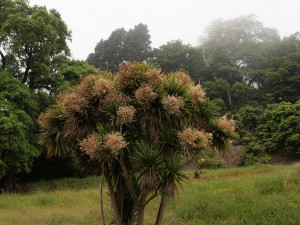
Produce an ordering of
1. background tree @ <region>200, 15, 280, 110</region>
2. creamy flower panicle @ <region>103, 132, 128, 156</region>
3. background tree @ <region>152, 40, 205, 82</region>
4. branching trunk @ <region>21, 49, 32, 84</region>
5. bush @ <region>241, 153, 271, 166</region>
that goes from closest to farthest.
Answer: creamy flower panicle @ <region>103, 132, 128, 156</region> < branching trunk @ <region>21, 49, 32, 84</region> < bush @ <region>241, 153, 271, 166</region> < background tree @ <region>200, 15, 280, 110</region> < background tree @ <region>152, 40, 205, 82</region>

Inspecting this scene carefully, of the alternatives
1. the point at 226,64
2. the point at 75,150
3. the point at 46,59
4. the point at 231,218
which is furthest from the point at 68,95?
the point at 226,64

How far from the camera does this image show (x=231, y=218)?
9.20 metres

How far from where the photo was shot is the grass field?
920 cm

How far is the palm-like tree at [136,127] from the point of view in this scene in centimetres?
575

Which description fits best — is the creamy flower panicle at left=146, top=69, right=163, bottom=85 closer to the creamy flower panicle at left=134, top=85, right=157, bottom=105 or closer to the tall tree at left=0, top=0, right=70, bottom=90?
the creamy flower panicle at left=134, top=85, right=157, bottom=105

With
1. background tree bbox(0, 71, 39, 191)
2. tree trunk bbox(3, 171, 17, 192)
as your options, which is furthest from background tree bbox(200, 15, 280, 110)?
tree trunk bbox(3, 171, 17, 192)

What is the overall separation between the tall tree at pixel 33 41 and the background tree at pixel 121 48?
19.0 meters

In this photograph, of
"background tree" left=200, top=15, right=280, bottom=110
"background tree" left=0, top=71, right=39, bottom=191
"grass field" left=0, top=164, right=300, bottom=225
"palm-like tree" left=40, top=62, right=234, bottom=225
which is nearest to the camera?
"palm-like tree" left=40, top=62, right=234, bottom=225

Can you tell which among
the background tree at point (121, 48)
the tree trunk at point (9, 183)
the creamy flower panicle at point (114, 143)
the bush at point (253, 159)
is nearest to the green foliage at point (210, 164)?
the bush at point (253, 159)

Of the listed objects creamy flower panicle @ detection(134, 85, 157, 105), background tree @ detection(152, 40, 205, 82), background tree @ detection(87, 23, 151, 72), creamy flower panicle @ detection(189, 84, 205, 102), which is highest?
background tree @ detection(87, 23, 151, 72)

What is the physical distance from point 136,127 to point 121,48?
36426mm

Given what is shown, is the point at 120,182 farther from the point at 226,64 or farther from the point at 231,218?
the point at 226,64

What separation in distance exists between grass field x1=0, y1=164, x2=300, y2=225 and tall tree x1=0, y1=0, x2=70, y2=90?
296 inches

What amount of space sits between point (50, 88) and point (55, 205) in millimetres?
9284
